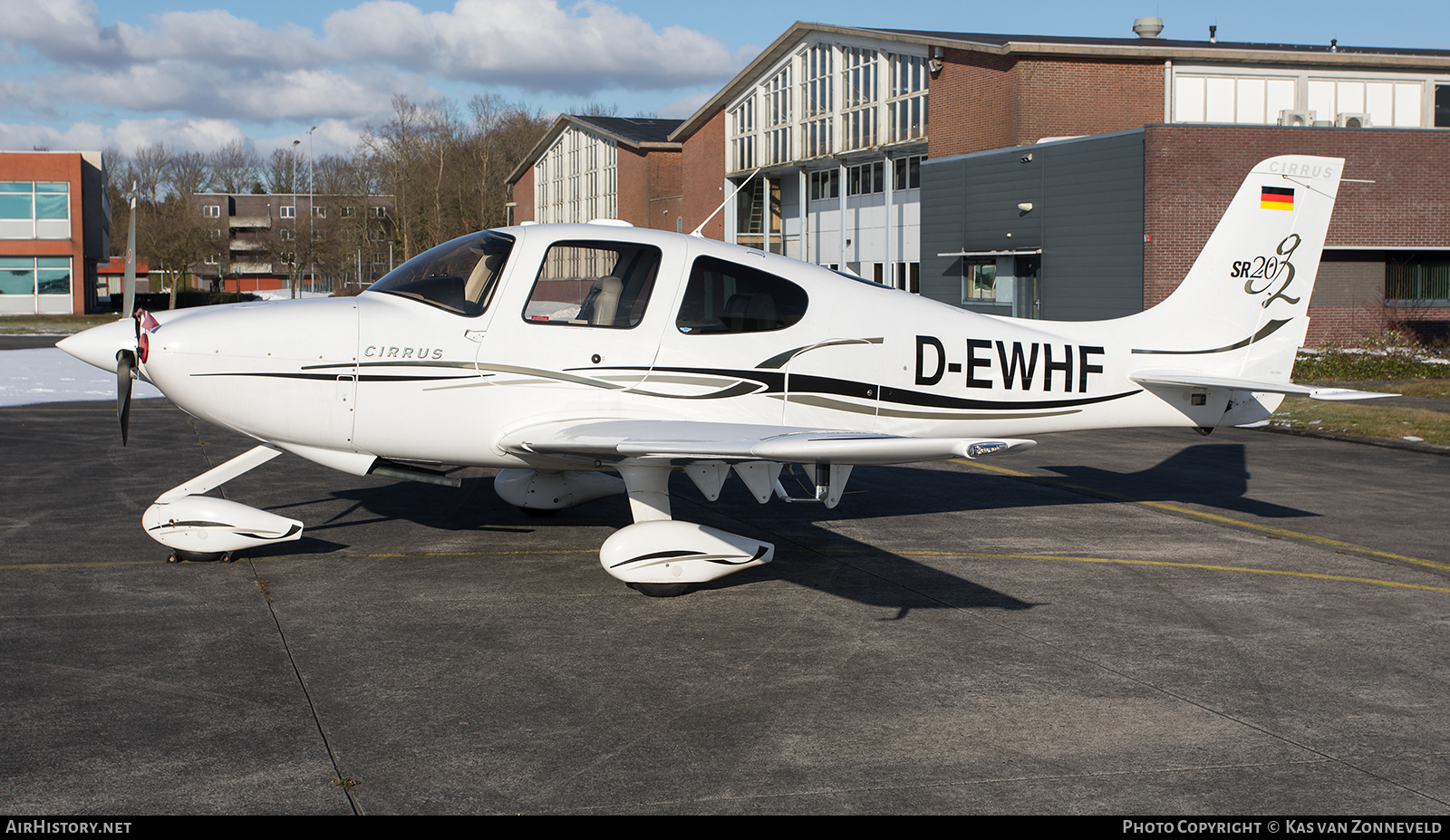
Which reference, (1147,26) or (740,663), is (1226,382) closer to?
(740,663)

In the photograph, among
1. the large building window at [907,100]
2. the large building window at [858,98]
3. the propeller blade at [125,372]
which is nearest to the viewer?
the propeller blade at [125,372]

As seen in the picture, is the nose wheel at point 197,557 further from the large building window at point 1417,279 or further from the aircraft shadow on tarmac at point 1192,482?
the large building window at point 1417,279

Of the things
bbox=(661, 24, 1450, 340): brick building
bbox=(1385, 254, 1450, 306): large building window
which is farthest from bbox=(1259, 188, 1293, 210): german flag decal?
bbox=(1385, 254, 1450, 306): large building window

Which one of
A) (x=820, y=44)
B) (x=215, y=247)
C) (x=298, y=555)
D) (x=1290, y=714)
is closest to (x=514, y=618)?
(x=298, y=555)

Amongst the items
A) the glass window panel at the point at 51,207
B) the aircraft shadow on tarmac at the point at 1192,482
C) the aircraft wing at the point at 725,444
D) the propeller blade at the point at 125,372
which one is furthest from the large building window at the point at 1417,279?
the glass window panel at the point at 51,207

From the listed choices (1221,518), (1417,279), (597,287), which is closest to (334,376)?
(597,287)

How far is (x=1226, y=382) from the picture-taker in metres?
9.19

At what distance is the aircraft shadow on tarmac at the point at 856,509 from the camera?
779 cm

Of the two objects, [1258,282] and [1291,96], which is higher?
[1291,96]

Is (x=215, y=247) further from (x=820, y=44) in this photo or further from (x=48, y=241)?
(x=820, y=44)

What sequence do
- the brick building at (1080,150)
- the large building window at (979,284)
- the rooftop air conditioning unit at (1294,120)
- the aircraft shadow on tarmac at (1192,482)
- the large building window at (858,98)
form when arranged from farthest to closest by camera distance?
the large building window at (858,98)
the large building window at (979,284)
the rooftop air conditioning unit at (1294,120)
the brick building at (1080,150)
the aircraft shadow on tarmac at (1192,482)

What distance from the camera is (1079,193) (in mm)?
31062

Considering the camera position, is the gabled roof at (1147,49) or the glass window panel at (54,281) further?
the glass window panel at (54,281)

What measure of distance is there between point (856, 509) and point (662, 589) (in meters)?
3.52
